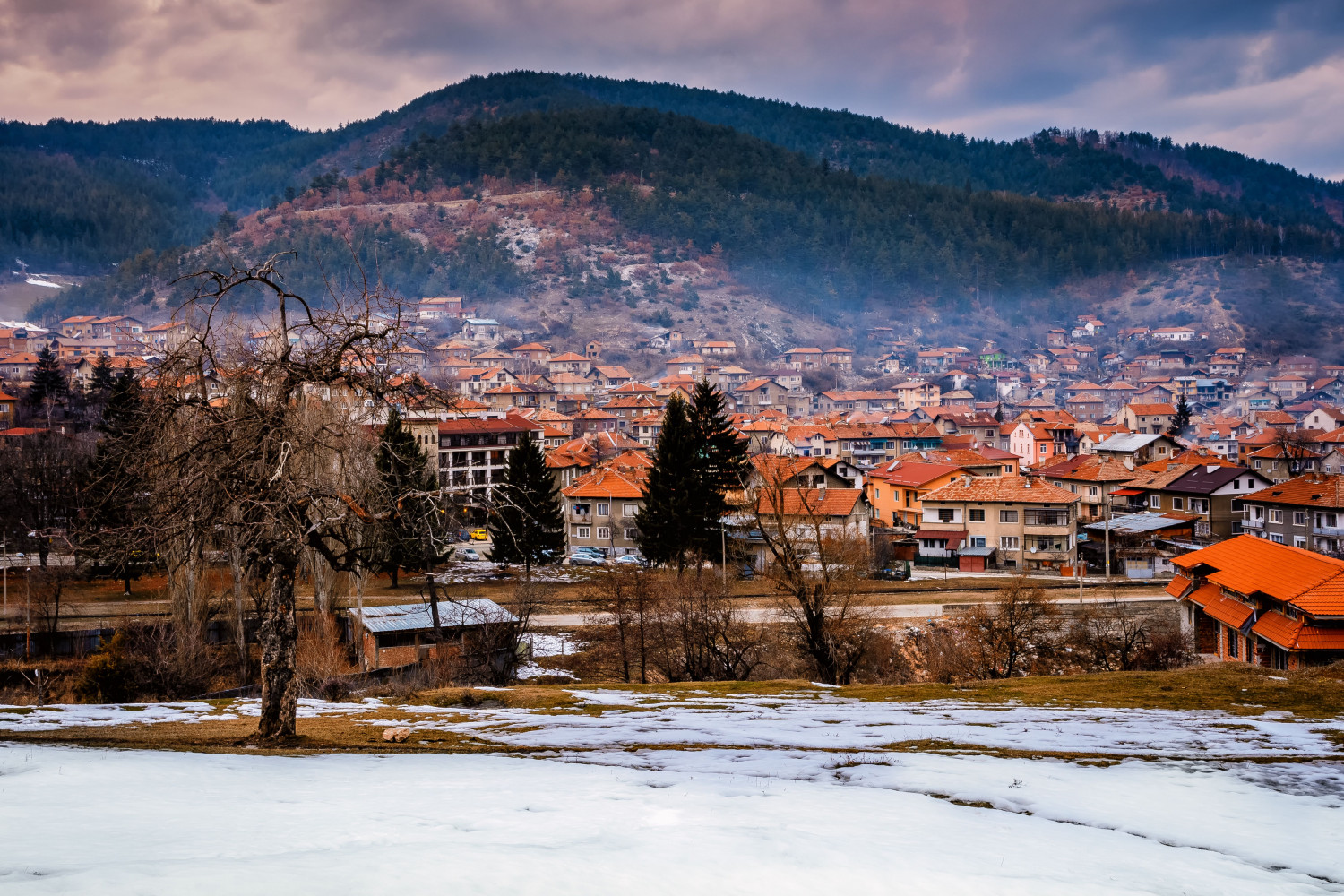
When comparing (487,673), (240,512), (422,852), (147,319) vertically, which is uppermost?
(147,319)

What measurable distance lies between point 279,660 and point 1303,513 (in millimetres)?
53725

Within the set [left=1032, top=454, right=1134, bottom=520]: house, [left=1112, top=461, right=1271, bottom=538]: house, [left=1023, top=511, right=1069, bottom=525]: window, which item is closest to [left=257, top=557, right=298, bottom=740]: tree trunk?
[left=1023, top=511, right=1069, bottom=525]: window

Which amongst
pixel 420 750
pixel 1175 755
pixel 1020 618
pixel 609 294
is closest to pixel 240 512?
pixel 420 750

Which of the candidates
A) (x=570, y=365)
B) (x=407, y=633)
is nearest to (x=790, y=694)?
(x=407, y=633)

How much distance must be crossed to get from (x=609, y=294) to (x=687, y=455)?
157 meters

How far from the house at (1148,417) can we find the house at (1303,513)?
6800cm

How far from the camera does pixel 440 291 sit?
19425 centimetres

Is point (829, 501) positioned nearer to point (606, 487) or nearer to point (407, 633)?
point (606, 487)

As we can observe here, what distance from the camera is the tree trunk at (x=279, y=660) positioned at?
10.1 metres

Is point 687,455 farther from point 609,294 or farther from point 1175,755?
point 609,294

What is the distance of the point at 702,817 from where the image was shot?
646cm

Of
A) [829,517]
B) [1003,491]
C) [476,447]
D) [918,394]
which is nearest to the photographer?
[829,517]

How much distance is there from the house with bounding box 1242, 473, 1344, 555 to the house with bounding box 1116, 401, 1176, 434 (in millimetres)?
67999

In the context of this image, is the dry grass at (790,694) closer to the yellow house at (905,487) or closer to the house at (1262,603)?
the house at (1262,603)
